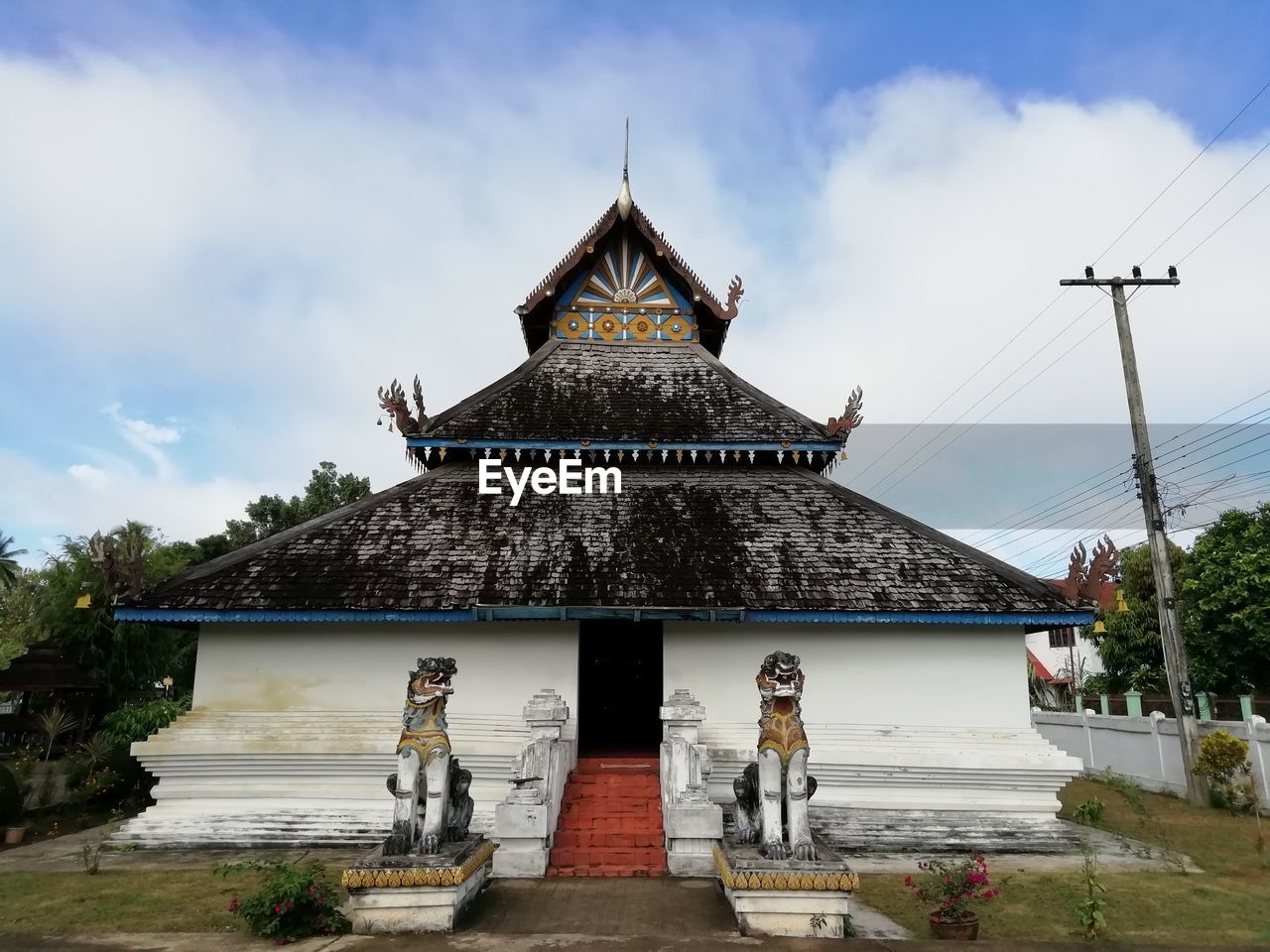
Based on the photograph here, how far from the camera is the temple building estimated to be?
1103 centimetres

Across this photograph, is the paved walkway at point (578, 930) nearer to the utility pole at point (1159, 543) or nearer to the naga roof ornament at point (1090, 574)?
the naga roof ornament at point (1090, 574)

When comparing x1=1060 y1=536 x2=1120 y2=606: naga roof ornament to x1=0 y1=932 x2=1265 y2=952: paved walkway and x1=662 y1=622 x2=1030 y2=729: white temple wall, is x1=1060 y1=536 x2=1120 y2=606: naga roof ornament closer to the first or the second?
x1=662 y1=622 x2=1030 y2=729: white temple wall

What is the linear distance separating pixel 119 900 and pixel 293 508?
25.7 meters

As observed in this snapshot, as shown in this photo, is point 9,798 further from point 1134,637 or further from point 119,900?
point 1134,637

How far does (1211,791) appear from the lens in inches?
583

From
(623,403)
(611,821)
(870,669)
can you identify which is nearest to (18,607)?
(623,403)

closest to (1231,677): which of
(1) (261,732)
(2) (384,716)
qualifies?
(2) (384,716)

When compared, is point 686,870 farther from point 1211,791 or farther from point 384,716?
point 1211,791

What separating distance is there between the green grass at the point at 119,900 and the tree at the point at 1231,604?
82.7ft

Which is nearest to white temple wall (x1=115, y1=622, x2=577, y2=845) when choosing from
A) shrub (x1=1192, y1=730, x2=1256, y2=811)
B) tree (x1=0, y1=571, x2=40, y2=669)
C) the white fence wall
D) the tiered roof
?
the tiered roof

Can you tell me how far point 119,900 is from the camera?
8133 millimetres

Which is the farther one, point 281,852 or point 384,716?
point 384,716

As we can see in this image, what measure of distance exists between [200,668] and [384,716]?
2.86 metres

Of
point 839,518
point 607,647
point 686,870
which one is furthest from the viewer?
point 607,647
